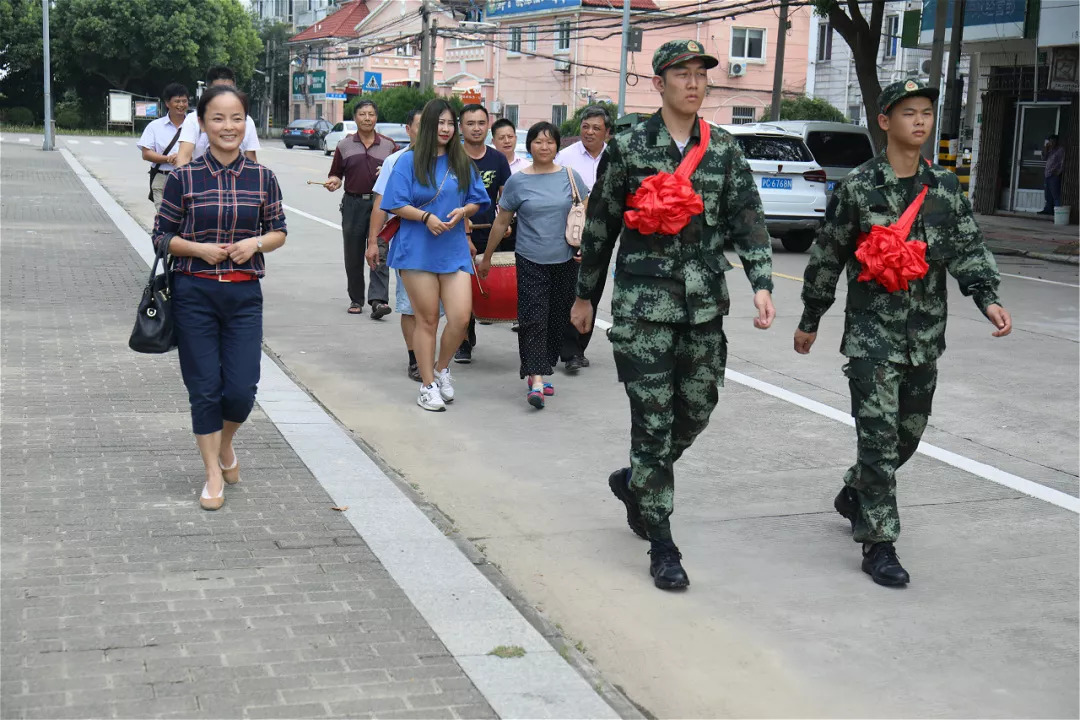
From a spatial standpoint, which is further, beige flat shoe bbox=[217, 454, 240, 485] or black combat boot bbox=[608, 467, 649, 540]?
beige flat shoe bbox=[217, 454, 240, 485]

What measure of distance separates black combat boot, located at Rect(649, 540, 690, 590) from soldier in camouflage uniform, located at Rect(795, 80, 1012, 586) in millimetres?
742

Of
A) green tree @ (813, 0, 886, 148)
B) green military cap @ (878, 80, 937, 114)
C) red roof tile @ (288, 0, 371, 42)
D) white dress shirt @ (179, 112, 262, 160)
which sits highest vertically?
red roof tile @ (288, 0, 371, 42)

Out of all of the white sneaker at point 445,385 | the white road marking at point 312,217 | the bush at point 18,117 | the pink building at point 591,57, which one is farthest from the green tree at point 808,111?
the bush at point 18,117

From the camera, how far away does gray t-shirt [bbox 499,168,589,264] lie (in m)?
8.01

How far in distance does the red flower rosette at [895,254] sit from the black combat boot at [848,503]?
1.01 metres

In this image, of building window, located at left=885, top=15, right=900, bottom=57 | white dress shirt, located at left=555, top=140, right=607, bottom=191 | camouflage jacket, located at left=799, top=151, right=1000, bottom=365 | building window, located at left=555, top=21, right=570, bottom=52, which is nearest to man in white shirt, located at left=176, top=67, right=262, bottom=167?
white dress shirt, located at left=555, top=140, right=607, bottom=191

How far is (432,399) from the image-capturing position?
783 cm

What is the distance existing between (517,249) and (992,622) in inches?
167

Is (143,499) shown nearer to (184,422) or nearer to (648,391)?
(184,422)

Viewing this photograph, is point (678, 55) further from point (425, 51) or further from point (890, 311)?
point (425, 51)

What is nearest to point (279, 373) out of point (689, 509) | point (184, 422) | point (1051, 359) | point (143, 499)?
point (184, 422)

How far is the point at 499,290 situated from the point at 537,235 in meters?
0.77

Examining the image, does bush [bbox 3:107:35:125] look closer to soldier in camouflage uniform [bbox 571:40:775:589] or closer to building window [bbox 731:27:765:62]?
building window [bbox 731:27:765:62]

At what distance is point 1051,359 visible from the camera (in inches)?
395
